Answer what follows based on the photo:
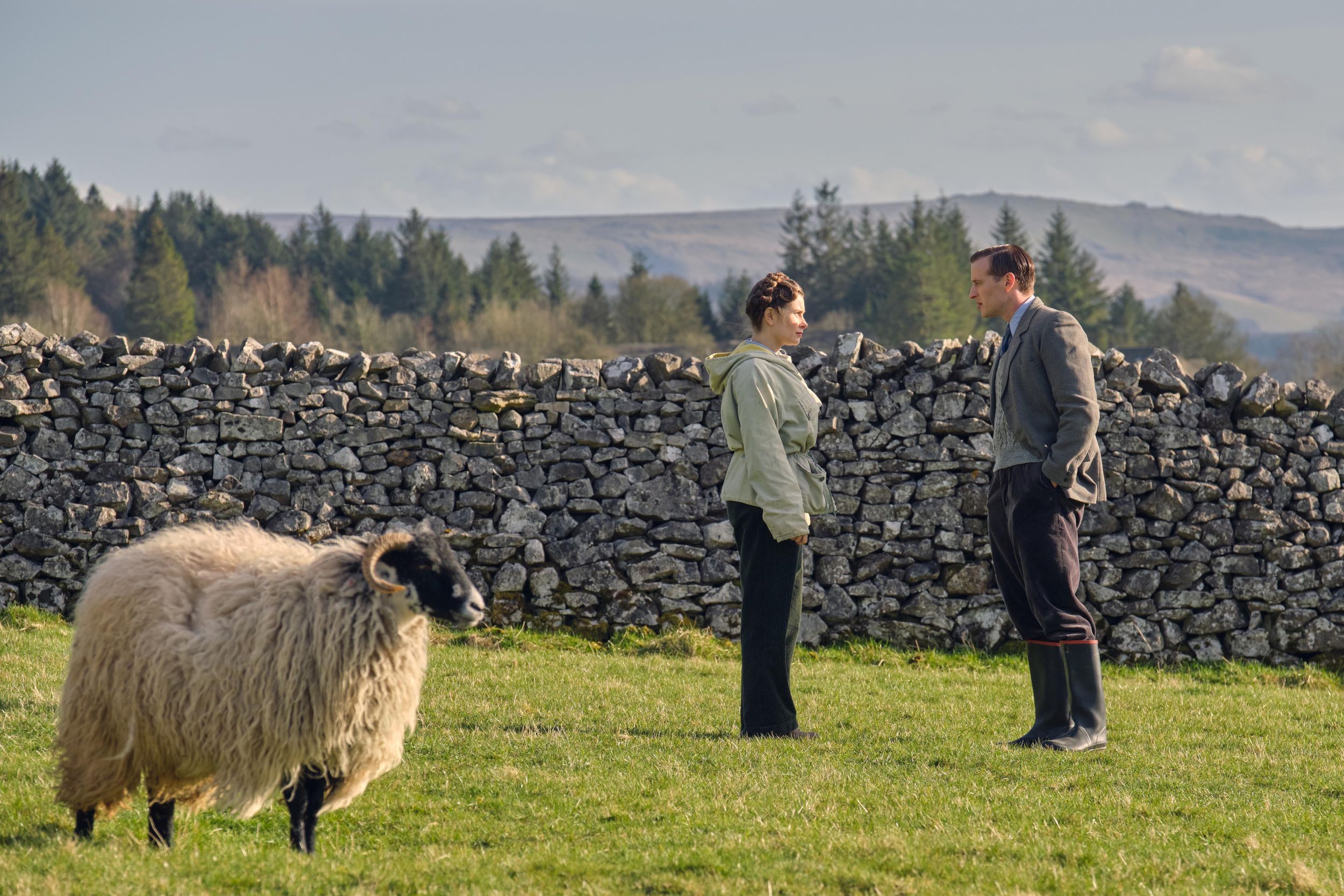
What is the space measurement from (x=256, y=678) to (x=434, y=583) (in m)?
0.74

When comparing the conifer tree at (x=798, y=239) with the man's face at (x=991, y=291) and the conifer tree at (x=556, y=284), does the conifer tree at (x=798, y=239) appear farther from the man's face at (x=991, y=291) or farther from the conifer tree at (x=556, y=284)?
the man's face at (x=991, y=291)

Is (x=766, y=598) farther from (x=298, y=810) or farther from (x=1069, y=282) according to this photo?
(x=1069, y=282)

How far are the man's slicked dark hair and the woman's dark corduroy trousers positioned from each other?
1.88 metres

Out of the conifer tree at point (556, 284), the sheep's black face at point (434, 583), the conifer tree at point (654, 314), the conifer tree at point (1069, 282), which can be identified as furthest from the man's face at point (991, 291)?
the conifer tree at point (556, 284)

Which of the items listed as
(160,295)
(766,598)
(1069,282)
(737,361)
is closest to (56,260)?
(160,295)

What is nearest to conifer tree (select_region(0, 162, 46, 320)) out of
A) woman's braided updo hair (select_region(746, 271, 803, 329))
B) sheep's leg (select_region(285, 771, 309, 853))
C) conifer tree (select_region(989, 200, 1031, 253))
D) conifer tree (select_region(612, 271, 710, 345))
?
conifer tree (select_region(612, 271, 710, 345))

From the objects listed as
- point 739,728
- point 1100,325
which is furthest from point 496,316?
point 739,728

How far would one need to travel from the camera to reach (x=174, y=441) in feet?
34.6

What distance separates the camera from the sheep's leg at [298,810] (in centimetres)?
437

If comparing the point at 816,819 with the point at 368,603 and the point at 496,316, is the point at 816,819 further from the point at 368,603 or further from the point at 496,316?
the point at 496,316

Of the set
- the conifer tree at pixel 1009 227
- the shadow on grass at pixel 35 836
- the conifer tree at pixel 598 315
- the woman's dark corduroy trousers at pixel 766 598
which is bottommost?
the shadow on grass at pixel 35 836

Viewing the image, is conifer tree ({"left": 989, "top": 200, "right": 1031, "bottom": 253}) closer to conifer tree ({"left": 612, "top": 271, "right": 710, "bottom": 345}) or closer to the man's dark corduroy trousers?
conifer tree ({"left": 612, "top": 271, "right": 710, "bottom": 345})

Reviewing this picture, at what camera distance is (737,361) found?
614 cm

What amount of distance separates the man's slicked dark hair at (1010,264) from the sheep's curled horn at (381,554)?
3.61m
